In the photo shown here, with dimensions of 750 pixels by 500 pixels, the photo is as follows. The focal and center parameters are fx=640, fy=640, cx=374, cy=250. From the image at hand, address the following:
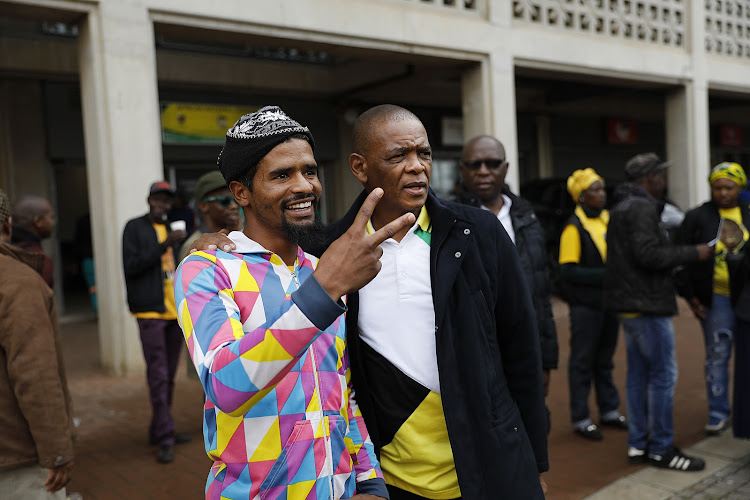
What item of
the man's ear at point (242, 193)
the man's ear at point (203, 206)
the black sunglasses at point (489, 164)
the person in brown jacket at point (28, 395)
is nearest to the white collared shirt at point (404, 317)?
the man's ear at point (242, 193)

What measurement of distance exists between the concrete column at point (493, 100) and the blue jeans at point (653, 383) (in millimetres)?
5761

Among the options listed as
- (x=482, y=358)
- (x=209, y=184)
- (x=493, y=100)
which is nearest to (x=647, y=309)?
(x=482, y=358)

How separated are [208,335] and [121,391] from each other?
18.6 feet

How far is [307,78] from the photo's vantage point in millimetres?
12734

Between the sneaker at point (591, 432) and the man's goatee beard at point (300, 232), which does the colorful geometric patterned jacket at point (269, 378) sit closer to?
the man's goatee beard at point (300, 232)

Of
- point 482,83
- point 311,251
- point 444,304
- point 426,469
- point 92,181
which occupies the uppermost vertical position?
point 482,83

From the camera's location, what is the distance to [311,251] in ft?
6.84

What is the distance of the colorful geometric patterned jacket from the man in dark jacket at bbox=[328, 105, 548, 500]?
231mm

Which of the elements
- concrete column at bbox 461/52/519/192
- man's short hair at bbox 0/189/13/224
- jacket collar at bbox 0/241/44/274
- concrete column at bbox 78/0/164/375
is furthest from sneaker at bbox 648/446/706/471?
concrete column at bbox 461/52/519/192

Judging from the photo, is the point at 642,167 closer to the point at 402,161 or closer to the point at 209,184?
the point at 209,184

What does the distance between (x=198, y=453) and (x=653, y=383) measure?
3268 mm

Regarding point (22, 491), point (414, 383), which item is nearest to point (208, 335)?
point (414, 383)

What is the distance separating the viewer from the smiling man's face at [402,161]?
2.04 metres

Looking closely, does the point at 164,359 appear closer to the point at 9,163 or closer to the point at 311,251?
the point at 311,251
